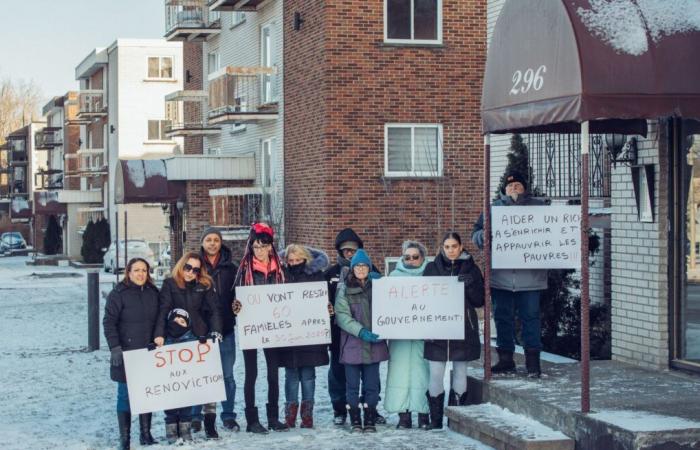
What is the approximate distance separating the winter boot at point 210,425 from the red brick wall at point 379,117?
1356cm

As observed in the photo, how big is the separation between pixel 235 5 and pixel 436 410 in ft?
68.5

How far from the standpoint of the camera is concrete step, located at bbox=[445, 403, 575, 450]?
31.4 ft

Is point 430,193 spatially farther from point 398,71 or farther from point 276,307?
point 276,307

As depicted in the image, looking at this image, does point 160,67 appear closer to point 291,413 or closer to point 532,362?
point 291,413

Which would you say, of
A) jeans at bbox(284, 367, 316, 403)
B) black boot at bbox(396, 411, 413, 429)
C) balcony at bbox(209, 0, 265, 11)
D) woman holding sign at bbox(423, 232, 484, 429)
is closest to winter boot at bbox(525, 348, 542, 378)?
woman holding sign at bbox(423, 232, 484, 429)

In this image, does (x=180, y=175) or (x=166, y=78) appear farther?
(x=166, y=78)

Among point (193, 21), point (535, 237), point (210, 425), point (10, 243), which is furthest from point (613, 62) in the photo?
point (10, 243)

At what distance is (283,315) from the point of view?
1116cm

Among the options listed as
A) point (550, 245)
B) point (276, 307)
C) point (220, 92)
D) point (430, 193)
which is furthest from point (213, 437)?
point (220, 92)

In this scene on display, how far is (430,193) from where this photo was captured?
992 inches

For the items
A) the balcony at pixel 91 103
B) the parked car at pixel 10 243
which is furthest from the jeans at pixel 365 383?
the parked car at pixel 10 243

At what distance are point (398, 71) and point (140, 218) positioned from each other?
34.2 meters

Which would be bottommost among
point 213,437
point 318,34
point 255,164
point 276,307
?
point 213,437

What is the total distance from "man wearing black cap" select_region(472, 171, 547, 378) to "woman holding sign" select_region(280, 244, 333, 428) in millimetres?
1631
